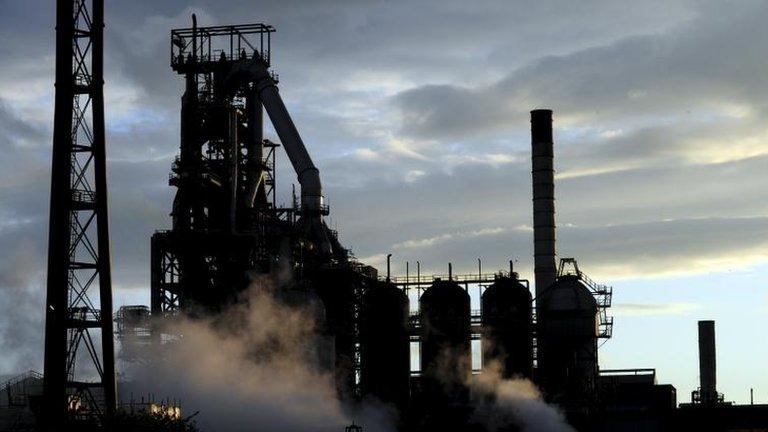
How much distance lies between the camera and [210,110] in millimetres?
109562

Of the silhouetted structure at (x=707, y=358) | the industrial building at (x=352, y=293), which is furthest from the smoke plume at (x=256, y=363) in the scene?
the silhouetted structure at (x=707, y=358)

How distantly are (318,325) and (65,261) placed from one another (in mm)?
29477

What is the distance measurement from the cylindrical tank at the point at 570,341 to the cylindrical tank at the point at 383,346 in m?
10.3

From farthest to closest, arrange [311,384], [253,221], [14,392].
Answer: [253,221] < [311,384] < [14,392]

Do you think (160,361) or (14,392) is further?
(160,361)

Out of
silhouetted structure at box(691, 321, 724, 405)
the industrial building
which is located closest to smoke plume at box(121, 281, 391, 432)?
the industrial building

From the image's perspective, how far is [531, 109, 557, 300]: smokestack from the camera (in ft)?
385

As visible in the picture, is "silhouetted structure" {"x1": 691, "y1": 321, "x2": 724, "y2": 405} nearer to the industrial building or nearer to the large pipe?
the industrial building

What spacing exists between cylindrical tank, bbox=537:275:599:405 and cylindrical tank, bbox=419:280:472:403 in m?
5.72

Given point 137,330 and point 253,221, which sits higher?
point 253,221

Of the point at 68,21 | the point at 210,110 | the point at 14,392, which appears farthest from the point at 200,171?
the point at 68,21

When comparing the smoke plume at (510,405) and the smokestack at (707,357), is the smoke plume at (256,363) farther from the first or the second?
the smokestack at (707,357)

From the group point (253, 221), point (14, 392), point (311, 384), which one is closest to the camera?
point (14, 392)

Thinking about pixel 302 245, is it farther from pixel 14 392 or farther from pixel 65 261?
pixel 65 261
